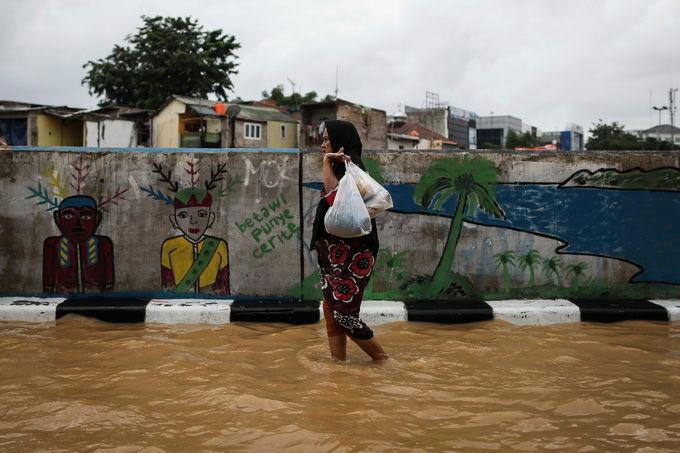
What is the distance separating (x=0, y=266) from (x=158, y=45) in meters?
46.0

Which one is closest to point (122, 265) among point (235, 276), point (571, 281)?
point (235, 276)

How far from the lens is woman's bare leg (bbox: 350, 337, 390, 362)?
13.7ft

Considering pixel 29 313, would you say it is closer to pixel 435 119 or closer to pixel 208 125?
pixel 208 125

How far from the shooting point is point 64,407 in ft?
10.9

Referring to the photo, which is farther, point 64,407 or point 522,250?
point 522,250

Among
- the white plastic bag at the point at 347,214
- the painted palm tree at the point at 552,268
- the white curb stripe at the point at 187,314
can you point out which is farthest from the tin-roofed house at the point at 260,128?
the white plastic bag at the point at 347,214

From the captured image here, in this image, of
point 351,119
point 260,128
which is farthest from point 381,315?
point 351,119

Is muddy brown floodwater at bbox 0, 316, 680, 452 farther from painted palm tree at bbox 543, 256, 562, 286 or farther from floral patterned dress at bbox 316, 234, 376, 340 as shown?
painted palm tree at bbox 543, 256, 562, 286

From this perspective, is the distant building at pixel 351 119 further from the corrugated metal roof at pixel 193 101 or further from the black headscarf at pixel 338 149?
the black headscarf at pixel 338 149

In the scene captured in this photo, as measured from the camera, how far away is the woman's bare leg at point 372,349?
4.19 meters

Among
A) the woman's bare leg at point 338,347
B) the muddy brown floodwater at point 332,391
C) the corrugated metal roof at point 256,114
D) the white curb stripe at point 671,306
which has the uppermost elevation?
the corrugated metal roof at point 256,114

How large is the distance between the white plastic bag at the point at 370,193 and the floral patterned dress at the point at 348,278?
0.22m

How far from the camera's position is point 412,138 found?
1975 inches

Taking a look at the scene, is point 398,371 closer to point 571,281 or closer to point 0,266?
point 571,281
